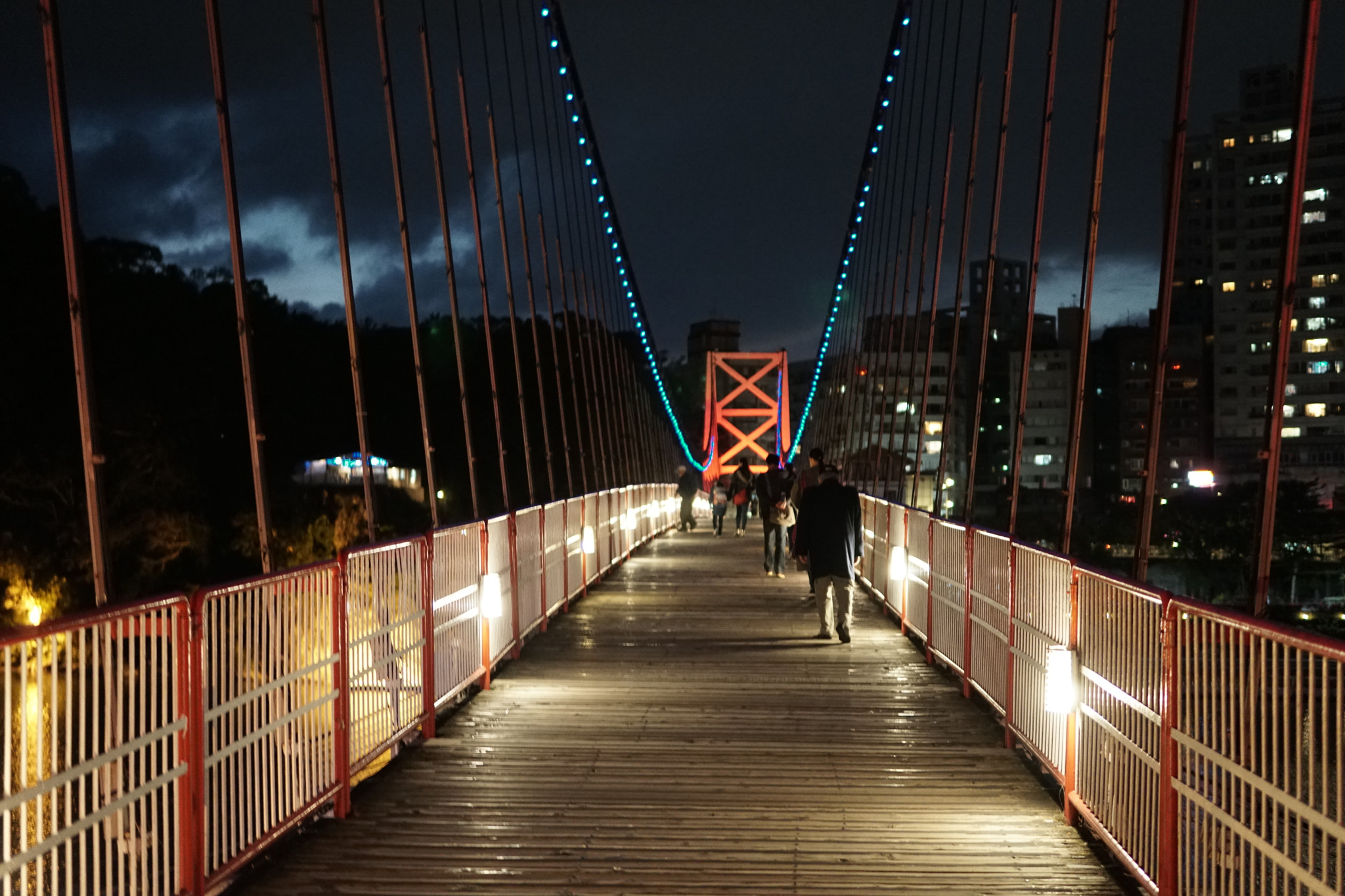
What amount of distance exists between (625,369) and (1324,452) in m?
66.5

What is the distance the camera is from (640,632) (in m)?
12.8

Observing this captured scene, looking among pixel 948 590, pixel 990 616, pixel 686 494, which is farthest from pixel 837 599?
pixel 686 494

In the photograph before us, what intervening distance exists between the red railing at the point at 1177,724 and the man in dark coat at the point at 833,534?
3094mm

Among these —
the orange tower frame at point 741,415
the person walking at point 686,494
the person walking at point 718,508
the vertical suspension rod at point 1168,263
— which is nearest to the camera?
the vertical suspension rod at point 1168,263

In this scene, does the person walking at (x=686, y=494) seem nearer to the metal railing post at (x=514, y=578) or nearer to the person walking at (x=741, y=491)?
the person walking at (x=741, y=491)

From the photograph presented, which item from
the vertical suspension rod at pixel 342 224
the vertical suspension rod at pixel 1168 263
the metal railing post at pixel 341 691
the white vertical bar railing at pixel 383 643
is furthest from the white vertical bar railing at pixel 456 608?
the vertical suspension rod at pixel 1168 263

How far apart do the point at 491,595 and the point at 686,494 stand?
22.1 m

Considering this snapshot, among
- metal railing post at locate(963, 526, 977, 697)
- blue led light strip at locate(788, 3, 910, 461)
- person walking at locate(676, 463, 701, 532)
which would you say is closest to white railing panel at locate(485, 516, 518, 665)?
metal railing post at locate(963, 526, 977, 697)

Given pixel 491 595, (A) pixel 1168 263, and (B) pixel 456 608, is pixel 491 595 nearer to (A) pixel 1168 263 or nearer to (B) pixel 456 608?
(B) pixel 456 608

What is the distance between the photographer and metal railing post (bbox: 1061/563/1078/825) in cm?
612

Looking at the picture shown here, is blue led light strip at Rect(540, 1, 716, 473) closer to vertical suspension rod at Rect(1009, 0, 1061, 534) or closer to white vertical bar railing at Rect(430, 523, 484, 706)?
vertical suspension rod at Rect(1009, 0, 1061, 534)

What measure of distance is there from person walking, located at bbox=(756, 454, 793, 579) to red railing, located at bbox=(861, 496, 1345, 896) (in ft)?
28.1

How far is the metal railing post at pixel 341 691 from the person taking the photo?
616 cm

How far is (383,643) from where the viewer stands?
23.1 feet
